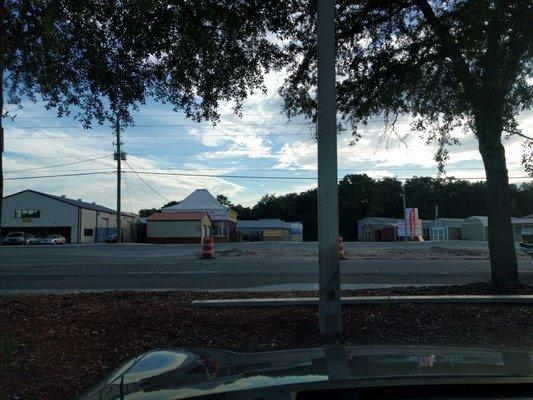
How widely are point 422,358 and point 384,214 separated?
4222 inches

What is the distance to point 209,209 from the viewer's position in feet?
243

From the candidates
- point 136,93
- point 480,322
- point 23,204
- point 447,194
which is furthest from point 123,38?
point 447,194

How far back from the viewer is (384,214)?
107 metres

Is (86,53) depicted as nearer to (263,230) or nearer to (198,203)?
(198,203)

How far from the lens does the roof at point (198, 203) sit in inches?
2916

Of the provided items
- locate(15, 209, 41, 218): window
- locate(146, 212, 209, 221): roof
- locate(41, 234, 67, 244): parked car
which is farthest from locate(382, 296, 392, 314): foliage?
locate(15, 209, 41, 218): window

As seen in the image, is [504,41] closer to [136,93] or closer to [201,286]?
[136,93]

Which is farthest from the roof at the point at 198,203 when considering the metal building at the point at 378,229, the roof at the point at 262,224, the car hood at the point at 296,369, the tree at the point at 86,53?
the car hood at the point at 296,369

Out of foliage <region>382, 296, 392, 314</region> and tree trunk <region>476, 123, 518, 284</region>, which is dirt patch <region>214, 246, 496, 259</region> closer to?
tree trunk <region>476, 123, 518, 284</region>

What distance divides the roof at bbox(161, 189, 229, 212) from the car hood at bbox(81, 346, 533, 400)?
71.5 meters

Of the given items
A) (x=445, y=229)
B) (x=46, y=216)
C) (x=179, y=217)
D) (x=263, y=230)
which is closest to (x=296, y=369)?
(x=179, y=217)

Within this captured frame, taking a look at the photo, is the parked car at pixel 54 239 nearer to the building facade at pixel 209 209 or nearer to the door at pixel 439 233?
the building facade at pixel 209 209

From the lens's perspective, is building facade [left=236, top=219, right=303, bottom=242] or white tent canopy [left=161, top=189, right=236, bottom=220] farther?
building facade [left=236, top=219, right=303, bottom=242]

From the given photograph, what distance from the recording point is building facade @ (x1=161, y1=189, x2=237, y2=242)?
7375 centimetres
